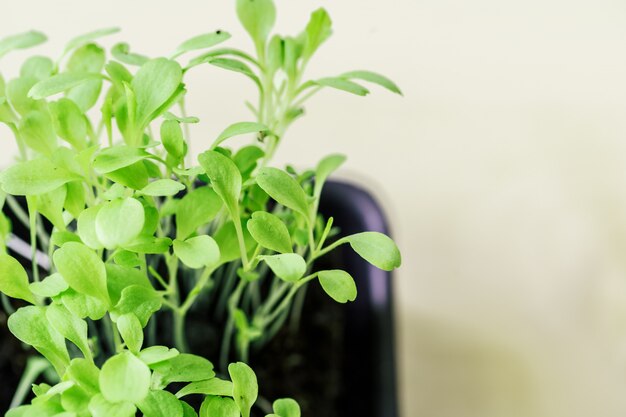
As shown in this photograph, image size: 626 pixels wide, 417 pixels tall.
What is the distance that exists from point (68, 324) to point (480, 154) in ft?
2.02

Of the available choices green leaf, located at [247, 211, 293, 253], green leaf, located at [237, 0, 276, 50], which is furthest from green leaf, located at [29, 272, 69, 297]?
green leaf, located at [237, 0, 276, 50]

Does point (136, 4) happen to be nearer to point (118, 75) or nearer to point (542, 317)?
point (118, 75)

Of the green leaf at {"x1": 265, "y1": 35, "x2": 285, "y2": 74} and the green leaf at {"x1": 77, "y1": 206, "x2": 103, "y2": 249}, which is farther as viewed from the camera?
the green leaf at {"x1": 265, "y1": 35, "x2": 285, "y2": 74}

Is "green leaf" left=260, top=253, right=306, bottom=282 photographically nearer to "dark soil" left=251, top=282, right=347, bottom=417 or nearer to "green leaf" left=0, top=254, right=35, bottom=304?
"green leaf" left=0, top=254, right=35, bottom=304

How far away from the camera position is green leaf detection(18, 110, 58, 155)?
1.41 ft

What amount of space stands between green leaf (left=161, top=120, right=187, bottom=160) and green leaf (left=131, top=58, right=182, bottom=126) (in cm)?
1

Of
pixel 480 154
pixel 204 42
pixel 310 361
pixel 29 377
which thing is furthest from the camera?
pixel 480 154

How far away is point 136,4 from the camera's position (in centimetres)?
89

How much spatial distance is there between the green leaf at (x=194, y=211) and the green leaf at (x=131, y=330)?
67 mm

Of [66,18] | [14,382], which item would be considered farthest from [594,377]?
[66,18]

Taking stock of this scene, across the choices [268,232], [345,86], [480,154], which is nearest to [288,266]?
[268,232]

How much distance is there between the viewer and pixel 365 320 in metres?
0.63

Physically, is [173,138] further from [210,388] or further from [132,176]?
[210,388]

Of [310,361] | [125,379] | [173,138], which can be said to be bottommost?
[310,361]
